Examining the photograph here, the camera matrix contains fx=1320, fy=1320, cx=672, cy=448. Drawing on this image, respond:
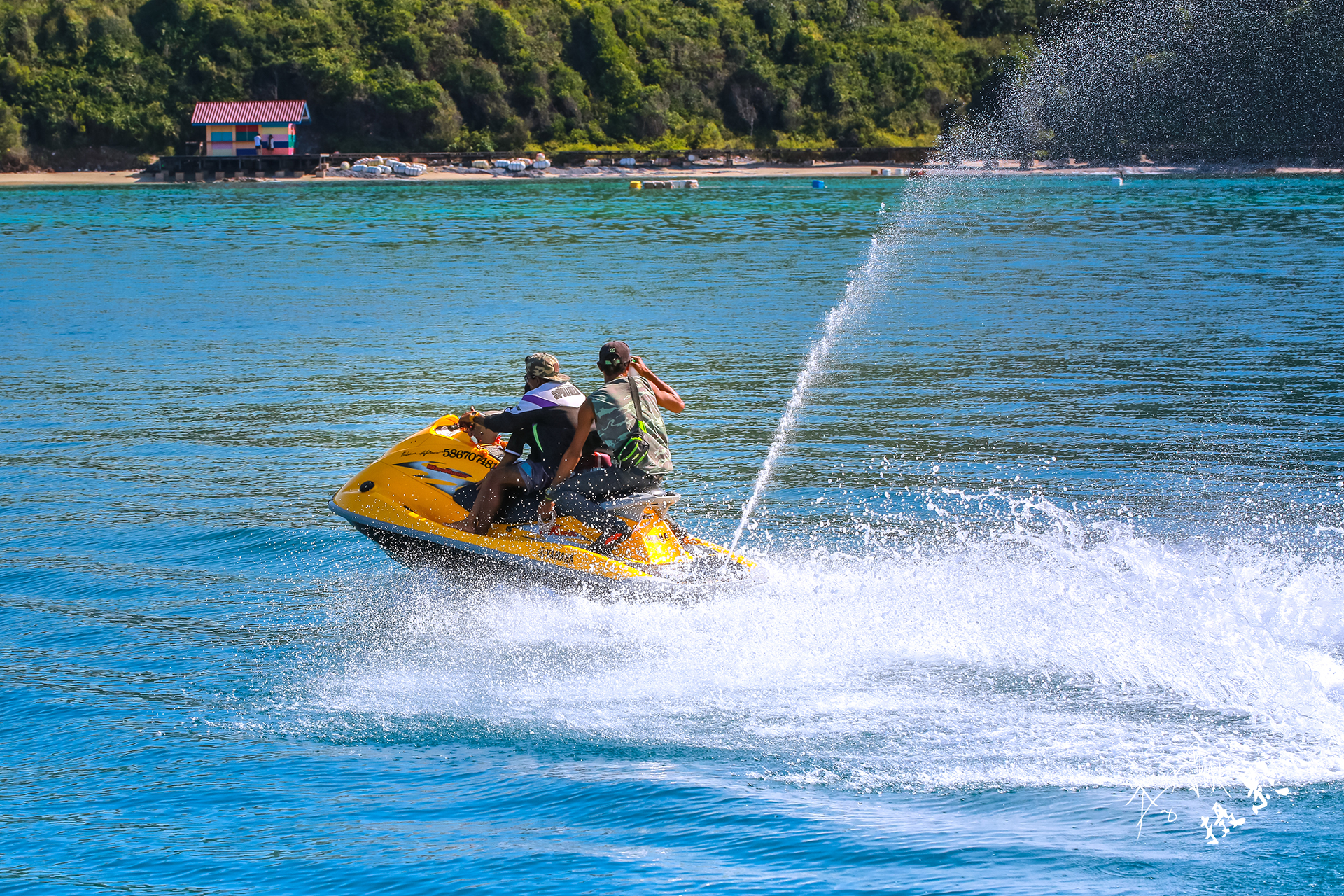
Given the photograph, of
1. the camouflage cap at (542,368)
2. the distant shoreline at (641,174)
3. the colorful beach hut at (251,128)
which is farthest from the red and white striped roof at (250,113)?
the camouflage cap at (542,368)

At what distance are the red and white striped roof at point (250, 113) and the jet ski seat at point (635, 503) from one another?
88.0m

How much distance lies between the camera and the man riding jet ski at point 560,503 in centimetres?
759

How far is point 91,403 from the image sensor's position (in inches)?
628

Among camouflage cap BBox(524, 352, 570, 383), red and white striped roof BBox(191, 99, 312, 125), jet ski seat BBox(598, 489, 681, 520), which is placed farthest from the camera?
red and white striped roof BBox(191, 99, 312, 125)

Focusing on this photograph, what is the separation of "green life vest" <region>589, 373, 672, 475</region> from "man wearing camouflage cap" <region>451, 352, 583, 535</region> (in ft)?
0.85

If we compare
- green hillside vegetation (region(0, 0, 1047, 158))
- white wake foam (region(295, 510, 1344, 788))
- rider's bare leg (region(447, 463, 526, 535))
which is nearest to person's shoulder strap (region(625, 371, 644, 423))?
rider's bare leg (region(447, 463, 526, 535))

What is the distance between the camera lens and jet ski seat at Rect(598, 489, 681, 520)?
7773 millimetres

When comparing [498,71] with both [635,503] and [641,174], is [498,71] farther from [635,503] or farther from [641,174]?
[635,503]

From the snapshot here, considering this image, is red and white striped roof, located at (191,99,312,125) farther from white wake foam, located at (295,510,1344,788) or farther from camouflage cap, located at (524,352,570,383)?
camouflage cap, located at (524,352,570,383)

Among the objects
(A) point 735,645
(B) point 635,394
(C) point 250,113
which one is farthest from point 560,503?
(C) point 250,113

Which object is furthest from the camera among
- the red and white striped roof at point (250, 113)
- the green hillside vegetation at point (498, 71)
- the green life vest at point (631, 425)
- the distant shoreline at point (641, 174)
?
the green hillside vegetation at point (498, 71)

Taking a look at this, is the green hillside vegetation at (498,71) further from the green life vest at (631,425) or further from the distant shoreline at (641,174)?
the green life vest at (631,425)

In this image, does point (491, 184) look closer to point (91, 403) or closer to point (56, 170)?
point (56, 170)

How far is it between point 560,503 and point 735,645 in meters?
1.35
